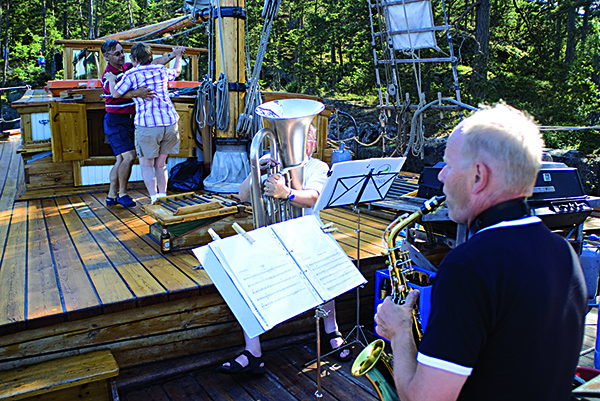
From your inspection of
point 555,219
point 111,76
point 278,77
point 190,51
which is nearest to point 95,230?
point 111,76

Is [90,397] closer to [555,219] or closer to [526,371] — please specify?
[526,371]

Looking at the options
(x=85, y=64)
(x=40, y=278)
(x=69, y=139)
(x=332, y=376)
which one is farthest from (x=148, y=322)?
(x=85, y=64)

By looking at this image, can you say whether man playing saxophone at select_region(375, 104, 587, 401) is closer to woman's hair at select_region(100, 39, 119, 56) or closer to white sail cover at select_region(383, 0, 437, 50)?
woman's hair at select_region(100, 39, 119, 56)

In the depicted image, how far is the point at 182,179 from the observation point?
19.0 ft

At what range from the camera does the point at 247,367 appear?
2.74 metres

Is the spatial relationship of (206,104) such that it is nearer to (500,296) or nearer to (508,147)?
(508,147)

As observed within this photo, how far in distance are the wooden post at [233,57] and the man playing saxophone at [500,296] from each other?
4555mm

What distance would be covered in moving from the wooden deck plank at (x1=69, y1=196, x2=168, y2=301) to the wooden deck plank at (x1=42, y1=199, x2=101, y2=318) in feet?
0.69

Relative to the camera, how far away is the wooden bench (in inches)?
88.5

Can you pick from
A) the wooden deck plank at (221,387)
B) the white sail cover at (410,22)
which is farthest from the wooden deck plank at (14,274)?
the white sail cover at (410,22)

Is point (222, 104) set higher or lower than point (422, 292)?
higher

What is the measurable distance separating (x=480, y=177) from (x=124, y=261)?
2859mm

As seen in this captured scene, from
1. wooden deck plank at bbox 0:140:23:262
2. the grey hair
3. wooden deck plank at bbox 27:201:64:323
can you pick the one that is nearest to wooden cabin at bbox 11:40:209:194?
wooden deck plank at bbox 0:140:23:262

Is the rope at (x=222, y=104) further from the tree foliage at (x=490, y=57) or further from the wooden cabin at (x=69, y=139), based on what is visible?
the tree foliage at (x=490, y=57)
